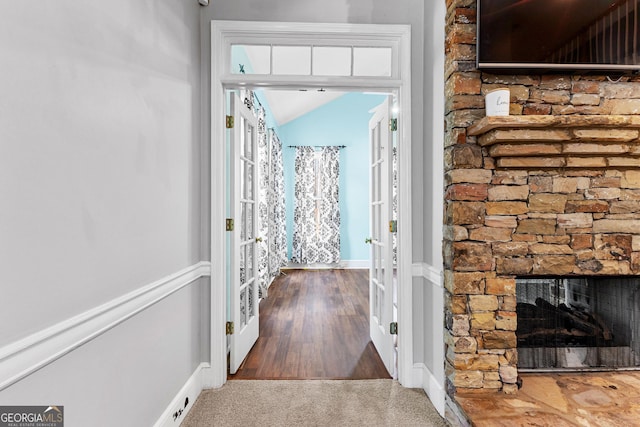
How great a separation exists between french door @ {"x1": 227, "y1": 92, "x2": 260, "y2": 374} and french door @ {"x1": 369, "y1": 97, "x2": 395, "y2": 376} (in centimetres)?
102

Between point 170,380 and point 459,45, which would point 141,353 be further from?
point 459,45

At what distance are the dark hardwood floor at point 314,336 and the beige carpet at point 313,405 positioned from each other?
13cm

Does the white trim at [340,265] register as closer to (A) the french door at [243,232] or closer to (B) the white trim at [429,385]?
(A) the french door at [243,232]

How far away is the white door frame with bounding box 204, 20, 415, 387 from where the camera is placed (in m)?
2.25

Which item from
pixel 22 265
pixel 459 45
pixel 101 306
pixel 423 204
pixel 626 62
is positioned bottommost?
pixel 101 306

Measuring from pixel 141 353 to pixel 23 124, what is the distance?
1.01m

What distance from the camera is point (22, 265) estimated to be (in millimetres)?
884

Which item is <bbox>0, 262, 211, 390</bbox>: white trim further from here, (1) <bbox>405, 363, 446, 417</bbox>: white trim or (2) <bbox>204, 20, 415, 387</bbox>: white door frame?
(1) <bbox>405, 363, 446, 417</bbox>: white trim

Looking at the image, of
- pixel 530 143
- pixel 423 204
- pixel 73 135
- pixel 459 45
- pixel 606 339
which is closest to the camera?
pixel 73 135

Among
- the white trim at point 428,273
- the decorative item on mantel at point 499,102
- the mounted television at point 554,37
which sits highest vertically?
the mounted television at point 554,37

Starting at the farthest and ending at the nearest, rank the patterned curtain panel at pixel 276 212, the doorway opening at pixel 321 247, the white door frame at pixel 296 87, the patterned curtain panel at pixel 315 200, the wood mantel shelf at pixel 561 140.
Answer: the patterned curtain panel at pixel 315 200 < the patterned curtain panel at pixel 276 212 < the doorway opening at pixel 321 247 < the white door frame at pixel 296 87 < the wood mantel shelf at pixel 561 140

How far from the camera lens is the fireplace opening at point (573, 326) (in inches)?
77.2

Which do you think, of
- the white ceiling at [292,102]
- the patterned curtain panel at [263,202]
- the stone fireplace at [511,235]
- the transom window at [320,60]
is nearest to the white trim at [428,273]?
the stone fireplace at [511,235]

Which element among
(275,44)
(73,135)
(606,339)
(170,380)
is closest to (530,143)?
(606,339)
